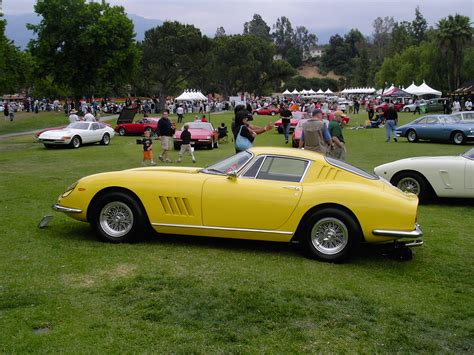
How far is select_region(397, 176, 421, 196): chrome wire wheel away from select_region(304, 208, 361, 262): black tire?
4.19 meters

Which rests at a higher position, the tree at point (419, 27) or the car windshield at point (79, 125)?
the tree at point (419, 27)

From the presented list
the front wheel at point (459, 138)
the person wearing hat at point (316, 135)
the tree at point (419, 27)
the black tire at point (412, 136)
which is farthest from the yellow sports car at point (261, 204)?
the tree at point (419, 27)

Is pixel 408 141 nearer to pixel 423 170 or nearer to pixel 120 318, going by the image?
pixel 423 170

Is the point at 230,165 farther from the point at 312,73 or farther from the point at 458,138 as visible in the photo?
the point at 312,73

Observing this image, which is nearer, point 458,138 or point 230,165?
point 230,165

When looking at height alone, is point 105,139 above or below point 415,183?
below

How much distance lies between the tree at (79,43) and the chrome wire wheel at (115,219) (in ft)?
130

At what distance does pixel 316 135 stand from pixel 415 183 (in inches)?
81.5

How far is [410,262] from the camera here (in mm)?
6570

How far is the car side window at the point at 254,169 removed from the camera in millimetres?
6723

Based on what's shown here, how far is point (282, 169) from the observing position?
6.79 metres

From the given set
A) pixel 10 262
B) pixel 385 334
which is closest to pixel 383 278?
pixel 385 334

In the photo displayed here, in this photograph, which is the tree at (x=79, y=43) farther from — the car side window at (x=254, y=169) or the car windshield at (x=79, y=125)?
the car side window at (x=254, y=169)

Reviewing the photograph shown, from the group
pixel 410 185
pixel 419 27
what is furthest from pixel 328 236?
pixel 419 27
